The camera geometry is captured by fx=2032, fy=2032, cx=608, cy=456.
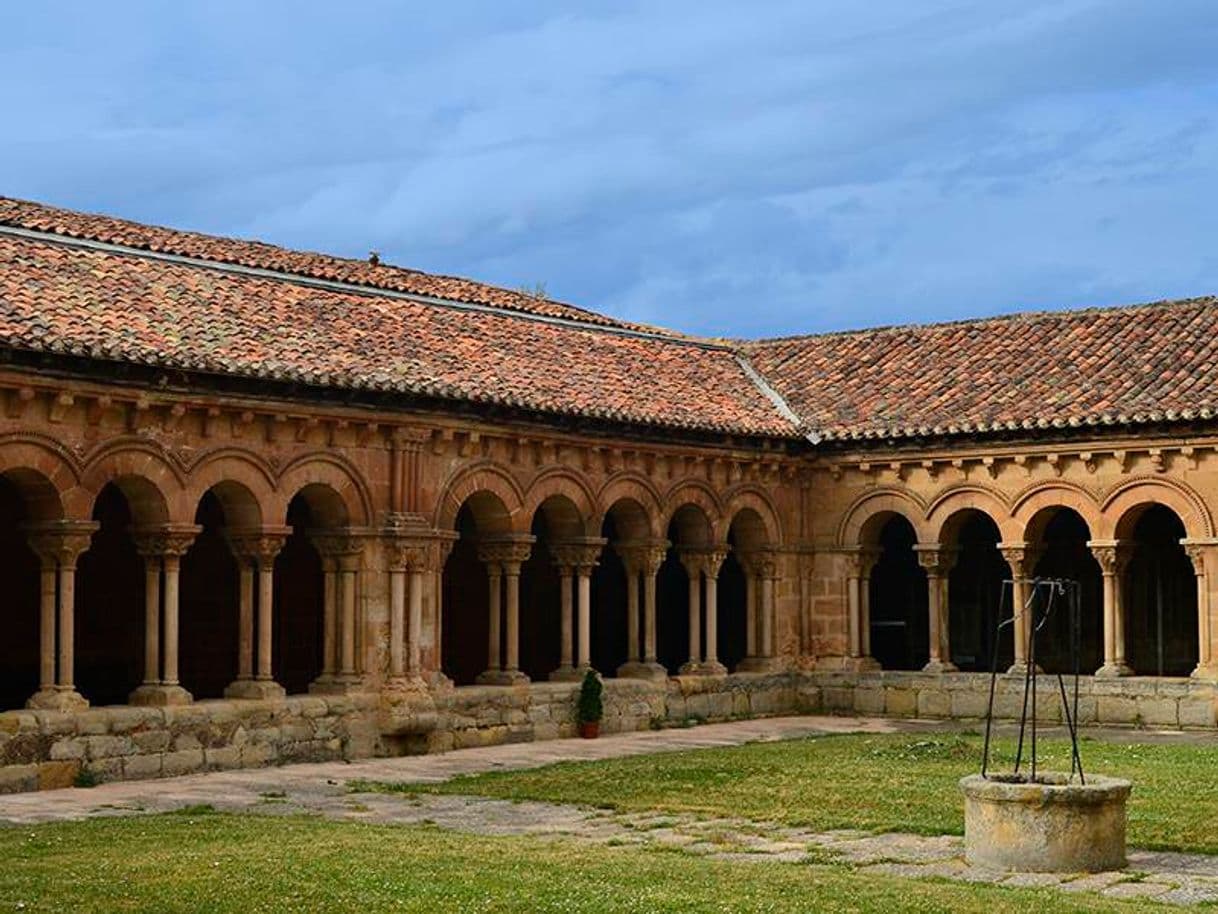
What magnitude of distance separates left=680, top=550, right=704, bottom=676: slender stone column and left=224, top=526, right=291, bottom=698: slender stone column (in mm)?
7743

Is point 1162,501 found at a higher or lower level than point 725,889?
higher

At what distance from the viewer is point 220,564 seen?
26719 millimetres

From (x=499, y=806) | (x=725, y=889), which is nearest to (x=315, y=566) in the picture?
(x=499, y=806)

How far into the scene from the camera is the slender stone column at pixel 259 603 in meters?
22.0

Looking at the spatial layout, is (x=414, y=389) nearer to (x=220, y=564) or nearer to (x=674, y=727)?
(x=220, y=564)

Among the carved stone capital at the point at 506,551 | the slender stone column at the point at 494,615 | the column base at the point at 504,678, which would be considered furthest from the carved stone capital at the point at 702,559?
the column base at the point at 504,678

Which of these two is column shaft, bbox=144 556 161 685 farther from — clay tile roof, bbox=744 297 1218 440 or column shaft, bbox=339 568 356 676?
clay tile roof, bbox=744 297 1218 440

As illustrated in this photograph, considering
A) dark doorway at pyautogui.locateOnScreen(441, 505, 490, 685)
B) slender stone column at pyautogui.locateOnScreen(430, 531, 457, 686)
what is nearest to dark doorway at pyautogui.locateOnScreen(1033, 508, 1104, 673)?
dark doorway at pyautogui.locateOnScreen(441, 505, 490, 685)

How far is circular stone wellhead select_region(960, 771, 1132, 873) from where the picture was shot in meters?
13.4

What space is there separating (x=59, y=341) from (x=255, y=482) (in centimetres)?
332

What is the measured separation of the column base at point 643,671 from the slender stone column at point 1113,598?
5882mm

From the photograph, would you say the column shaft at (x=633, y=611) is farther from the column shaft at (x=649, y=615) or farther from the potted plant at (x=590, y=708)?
the potted plant at (x=590, y=708)

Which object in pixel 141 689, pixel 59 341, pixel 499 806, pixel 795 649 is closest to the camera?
pixel 499 806

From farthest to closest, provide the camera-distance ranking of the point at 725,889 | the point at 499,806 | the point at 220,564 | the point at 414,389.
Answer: the point at 220,564 → the point at 414,389 → the point at 499,806 → the point at 725,889
